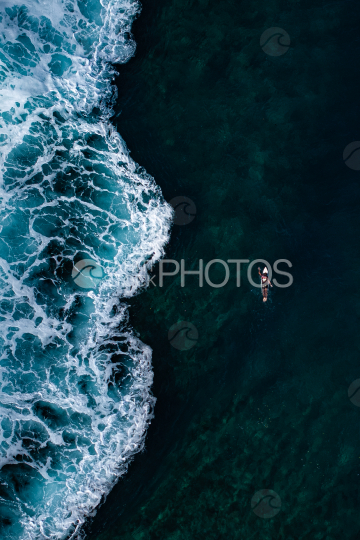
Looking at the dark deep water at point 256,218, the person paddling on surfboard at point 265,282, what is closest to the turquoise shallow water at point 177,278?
the dark deep water at point 256,218

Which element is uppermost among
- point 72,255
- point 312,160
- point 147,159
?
point 312,160

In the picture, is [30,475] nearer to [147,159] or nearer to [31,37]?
[147,159]

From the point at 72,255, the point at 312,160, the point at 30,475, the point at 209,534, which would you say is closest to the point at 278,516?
the point at 209,534

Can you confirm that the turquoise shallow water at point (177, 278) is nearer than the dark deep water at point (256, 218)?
Yes

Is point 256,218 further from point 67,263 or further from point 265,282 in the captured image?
point 67,263

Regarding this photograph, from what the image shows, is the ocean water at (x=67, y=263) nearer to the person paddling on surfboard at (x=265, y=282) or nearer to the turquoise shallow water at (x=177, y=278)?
the turquoise shallow water at (x=177, y=278)

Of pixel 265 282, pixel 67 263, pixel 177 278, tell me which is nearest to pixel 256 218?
pixel 265 282

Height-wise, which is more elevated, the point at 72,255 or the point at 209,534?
the point at 72,255
